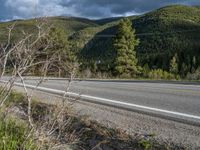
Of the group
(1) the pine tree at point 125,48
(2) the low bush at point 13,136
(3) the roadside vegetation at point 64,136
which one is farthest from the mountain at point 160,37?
(2) the low bush at point 13,136

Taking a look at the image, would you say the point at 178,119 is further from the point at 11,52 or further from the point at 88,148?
the point at 11,52

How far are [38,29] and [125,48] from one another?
37.9 metres

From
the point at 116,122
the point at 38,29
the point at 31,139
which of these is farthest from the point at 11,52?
the point at 116,122

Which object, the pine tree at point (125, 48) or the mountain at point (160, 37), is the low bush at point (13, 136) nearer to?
the pine tree at point (125, 48)

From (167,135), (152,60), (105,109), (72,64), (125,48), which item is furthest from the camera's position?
(152,60)

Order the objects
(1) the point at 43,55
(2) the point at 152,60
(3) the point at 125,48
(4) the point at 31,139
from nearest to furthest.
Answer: (4) the point at 31,139 < (1) the point at 43,55 < (3) the point at 125,48 < (2) the point at 152,60

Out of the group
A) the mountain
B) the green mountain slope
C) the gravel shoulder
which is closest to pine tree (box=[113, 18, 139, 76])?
the gravel shoulder

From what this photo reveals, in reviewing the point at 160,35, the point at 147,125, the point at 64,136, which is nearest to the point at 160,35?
the point at 160,35

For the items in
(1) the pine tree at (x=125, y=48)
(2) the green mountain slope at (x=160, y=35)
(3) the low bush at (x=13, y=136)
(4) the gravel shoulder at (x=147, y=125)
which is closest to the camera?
(3) the low bush at (x=13, y=136)

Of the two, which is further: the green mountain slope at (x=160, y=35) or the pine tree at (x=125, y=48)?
the green mountain slope at (x=160, y=35)

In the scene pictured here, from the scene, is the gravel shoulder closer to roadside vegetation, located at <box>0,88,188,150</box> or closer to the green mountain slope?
roadside vegetation, located at <box>0,88,188,150</box>

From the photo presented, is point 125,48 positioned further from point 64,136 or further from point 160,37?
point 160,37

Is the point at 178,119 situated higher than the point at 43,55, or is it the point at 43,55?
the point at 43,55

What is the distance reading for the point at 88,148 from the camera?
6684mm
